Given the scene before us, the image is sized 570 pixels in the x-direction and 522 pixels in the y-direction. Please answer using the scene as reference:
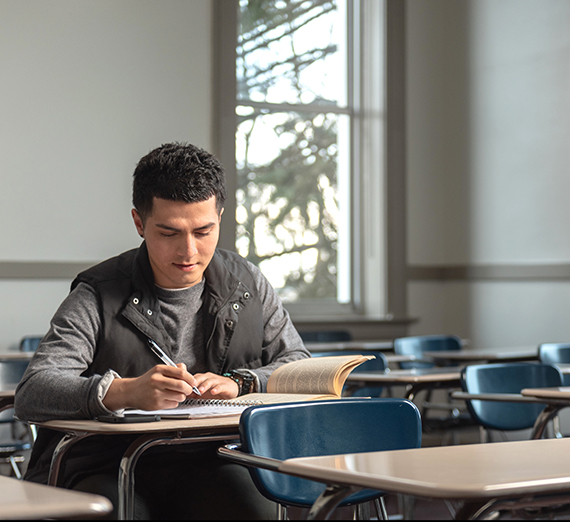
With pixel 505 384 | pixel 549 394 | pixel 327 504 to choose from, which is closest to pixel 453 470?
pixel 327 504

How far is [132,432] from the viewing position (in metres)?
1.40

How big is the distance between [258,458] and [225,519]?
35 cm

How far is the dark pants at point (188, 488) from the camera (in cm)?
159

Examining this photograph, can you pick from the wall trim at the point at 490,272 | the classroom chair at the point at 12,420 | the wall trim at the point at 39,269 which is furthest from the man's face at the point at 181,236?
the wall trim at the point at 490,272

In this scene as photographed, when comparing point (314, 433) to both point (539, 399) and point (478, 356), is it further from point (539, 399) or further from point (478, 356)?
point (478, 356)

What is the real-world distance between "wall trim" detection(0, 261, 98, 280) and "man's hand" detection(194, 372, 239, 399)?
3.38 metres

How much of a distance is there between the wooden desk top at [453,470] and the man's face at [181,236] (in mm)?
755

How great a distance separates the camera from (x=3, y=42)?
4.81 m

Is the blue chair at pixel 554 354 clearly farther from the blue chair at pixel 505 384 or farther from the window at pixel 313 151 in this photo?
the window at pixel 313 151

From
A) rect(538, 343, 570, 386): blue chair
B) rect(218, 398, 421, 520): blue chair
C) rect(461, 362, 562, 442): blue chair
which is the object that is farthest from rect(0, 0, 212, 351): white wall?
rect(218, 398, 421, 520): blue chair

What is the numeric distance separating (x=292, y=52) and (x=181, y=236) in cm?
439

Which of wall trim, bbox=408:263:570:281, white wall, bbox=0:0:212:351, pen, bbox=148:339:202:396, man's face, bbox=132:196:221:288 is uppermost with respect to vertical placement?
white wall, bbox=0:0:212:351

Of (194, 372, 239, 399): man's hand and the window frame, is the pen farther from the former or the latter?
the window frame

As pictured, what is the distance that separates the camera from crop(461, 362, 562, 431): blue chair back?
285 centimetres
